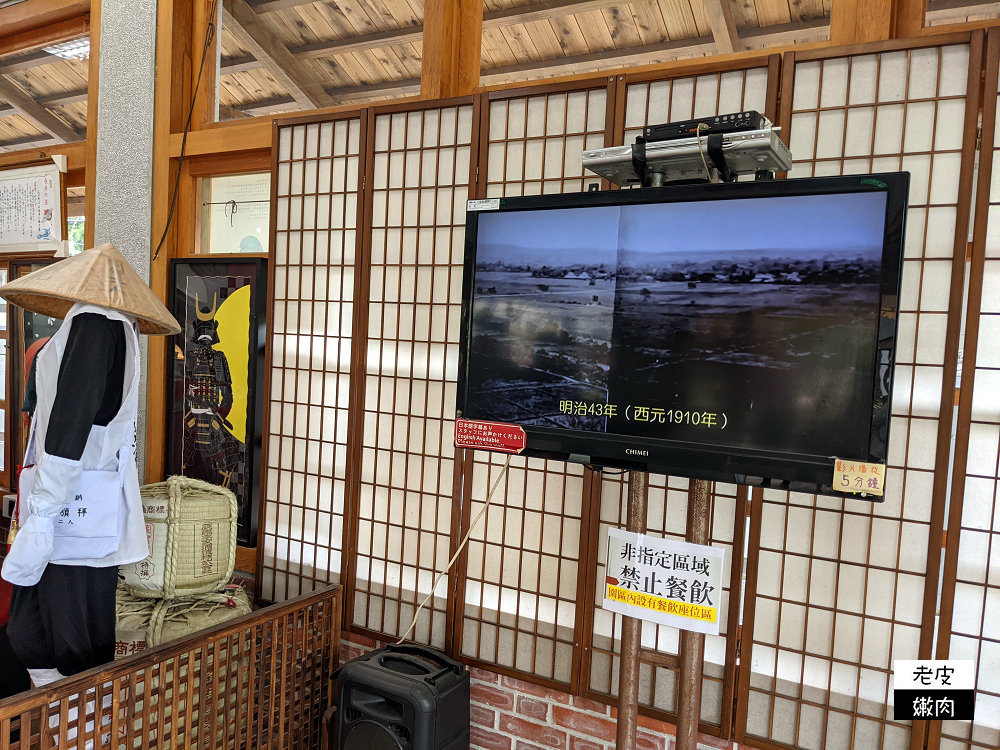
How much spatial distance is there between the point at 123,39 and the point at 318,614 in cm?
295

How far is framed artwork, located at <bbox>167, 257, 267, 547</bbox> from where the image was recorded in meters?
2.96

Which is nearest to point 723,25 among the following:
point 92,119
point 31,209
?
point 92,119

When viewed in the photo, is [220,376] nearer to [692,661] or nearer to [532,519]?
[532,519]

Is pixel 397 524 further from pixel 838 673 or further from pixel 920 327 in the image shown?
pixel 920 327

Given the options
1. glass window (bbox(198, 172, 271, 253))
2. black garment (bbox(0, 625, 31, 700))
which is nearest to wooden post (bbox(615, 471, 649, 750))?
glass window (bbox(198, 172, 271, 253))

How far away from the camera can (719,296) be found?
4.89 feet

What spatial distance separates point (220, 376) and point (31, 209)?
1.92 meters

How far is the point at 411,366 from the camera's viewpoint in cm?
248

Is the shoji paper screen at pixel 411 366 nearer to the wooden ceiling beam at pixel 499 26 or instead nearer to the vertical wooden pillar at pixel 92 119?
the wooden ceiling beam at pixel 499 26

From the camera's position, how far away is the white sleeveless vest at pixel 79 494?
1979 millimetres

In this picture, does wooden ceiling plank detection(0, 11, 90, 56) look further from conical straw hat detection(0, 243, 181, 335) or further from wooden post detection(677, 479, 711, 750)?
wooden post detection(677, 479, 711, 750)

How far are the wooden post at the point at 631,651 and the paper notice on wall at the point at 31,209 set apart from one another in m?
3.67

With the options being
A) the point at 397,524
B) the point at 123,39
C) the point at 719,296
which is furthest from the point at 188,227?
the point at 719,296

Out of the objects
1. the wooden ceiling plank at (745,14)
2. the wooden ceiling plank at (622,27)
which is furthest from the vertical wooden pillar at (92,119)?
the wooden ceiling plank at (745,14)
